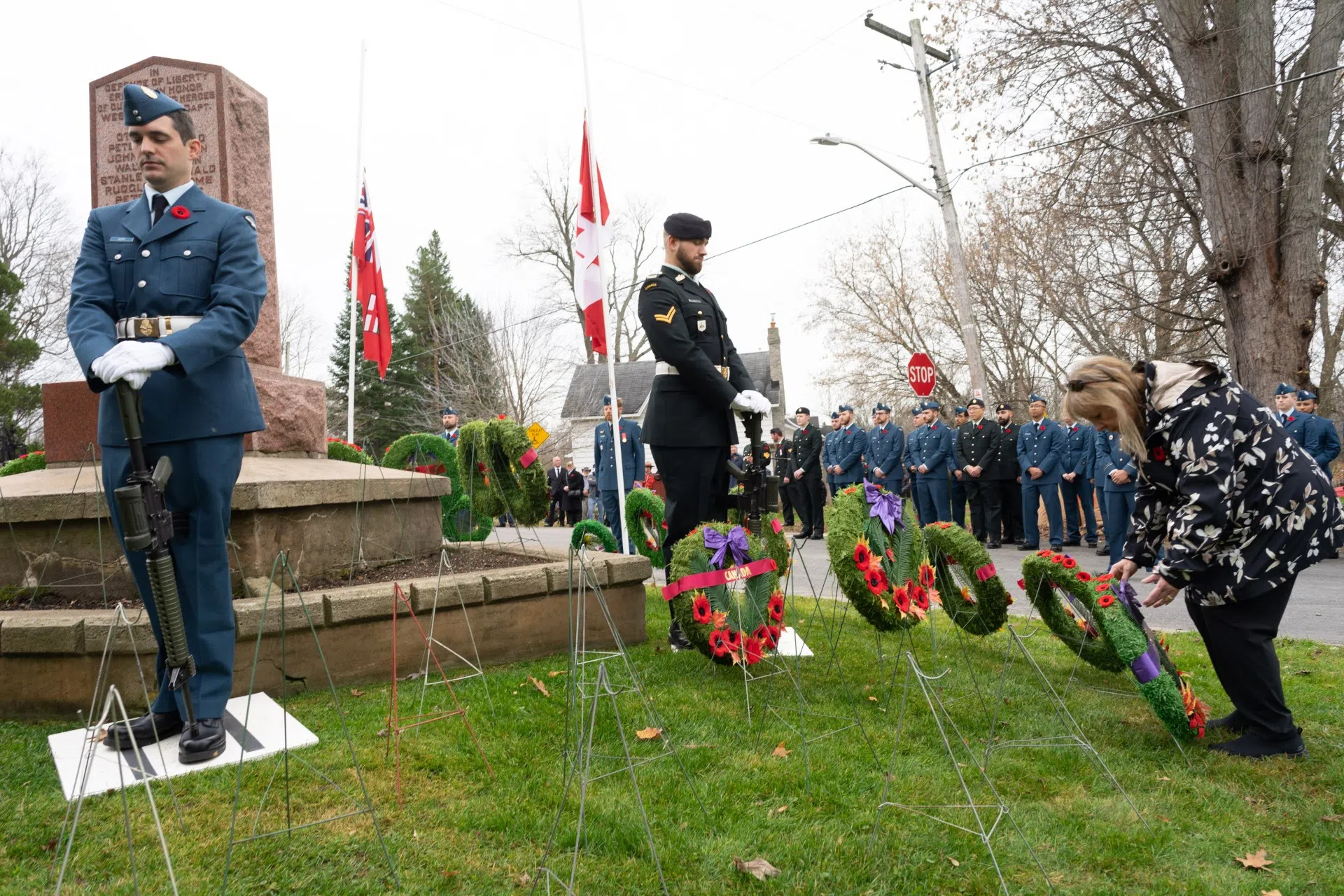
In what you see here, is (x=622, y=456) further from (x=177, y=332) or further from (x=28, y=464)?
(x=177, y=332)

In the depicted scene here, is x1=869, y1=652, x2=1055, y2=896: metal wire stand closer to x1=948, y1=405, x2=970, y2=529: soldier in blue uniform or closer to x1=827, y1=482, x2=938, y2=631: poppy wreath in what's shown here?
x1=827, y1=482, x2=938, y2=631: poppy wreath

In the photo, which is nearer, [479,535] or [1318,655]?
[1318,655]

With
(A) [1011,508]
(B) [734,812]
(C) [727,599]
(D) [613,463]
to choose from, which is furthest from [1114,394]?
(D) [613,463]

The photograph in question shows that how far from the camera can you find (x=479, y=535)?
21.4ft

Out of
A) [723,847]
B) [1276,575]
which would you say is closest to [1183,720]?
[1276,575]

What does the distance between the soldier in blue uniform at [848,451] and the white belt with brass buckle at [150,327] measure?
42.1ft

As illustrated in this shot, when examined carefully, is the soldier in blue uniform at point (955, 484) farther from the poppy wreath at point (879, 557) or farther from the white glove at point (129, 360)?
the white glove at point (129, 360)

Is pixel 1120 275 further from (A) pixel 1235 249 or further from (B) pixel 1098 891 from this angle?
(B) pixel 1098 891

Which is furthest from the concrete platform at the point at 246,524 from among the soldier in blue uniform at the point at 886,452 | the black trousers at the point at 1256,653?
the soldier in blue uniform at the point at 886,452

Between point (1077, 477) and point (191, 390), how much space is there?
11.5 m

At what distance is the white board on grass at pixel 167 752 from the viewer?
114 inches

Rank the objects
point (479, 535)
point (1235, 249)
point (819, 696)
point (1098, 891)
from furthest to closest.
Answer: point (1235, 249) < point (479, 535) < point (819, 696) < point (1098, 891)

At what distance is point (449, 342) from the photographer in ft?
131

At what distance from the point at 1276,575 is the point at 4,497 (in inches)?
218
